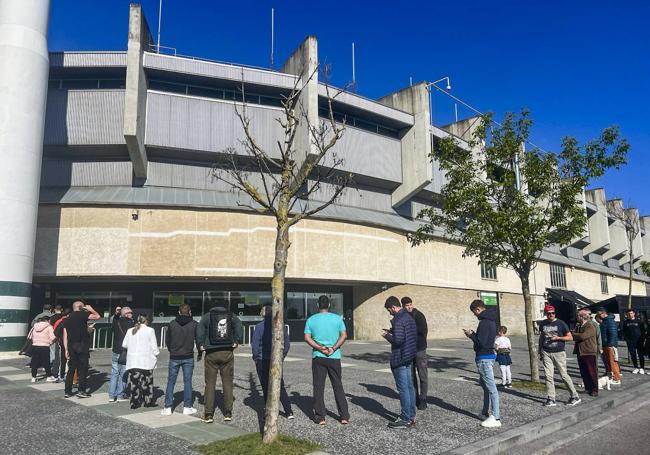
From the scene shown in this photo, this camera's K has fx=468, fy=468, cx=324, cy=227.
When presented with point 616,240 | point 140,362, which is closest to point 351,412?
point 140,362

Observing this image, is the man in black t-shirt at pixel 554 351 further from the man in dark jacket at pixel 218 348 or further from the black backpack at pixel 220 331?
the black backpack at pixel 220 331

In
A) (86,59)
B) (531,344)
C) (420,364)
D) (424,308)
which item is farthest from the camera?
(424,308)

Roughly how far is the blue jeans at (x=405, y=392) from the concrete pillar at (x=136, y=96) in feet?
64.5

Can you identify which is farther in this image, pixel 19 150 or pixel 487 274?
pixel 487 274

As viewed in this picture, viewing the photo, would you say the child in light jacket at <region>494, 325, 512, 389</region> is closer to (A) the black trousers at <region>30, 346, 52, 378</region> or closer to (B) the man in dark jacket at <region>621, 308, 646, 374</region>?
(B) the man in dark jacket at <region>621, 308, 646, 374</region>

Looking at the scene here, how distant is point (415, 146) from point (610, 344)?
2187cm

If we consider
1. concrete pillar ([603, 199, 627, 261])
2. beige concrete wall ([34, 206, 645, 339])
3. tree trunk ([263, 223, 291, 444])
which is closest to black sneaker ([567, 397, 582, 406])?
tree trunk ([263, 223, 291, 444])

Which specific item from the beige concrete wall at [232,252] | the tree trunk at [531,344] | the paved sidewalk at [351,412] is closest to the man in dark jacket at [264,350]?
the paved sidewalk at [351,412]

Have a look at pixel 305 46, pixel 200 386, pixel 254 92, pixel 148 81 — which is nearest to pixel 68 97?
pixel 148 81

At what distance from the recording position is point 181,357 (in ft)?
26.0

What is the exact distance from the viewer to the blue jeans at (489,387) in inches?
280

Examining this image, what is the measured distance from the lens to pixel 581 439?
22.4 feet

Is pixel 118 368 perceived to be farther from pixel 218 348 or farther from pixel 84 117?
pixel 84 117

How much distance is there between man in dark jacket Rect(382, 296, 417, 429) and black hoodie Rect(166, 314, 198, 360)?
336cm
